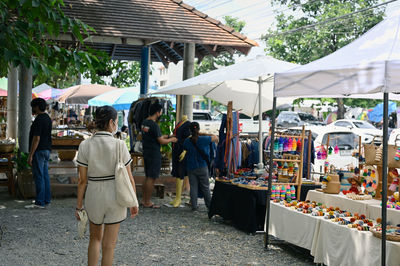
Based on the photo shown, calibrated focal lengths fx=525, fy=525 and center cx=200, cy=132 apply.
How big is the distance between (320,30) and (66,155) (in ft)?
70.0

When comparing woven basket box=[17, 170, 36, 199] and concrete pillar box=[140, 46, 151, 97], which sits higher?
concrete pillar box=[140, 46, 151, 97]

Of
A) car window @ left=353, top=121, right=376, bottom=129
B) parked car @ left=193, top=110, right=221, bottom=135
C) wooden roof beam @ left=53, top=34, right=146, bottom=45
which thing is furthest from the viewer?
parked car @ left=193, top=110, right=221, bottom=135

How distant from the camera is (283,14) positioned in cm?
3219

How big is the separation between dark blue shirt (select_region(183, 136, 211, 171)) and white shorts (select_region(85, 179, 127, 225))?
4378 millimetres

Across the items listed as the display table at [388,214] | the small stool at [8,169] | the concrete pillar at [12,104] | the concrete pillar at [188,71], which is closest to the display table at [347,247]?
the display table at [388,214]

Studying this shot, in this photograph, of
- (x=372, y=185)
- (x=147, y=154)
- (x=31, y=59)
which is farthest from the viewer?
(x=147, y=154)

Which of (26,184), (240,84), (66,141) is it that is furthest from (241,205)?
(66,141)

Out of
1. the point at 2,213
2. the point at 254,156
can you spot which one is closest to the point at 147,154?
the point at 254,156

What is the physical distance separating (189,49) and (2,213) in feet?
18.7

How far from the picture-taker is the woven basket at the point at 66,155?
41.3 feet

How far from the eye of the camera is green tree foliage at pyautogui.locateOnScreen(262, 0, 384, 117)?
3017 cm

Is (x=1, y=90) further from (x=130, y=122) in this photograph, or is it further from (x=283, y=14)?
(x=283, y=14)

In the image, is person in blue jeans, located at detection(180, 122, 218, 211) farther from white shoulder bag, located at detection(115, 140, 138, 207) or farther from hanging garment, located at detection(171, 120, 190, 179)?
white shoulder bag, located at detection(115, 140, 138, 207)

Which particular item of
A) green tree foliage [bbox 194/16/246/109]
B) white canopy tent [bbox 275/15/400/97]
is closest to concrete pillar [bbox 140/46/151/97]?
white canopy tent [bbox 275/15/400/97]
